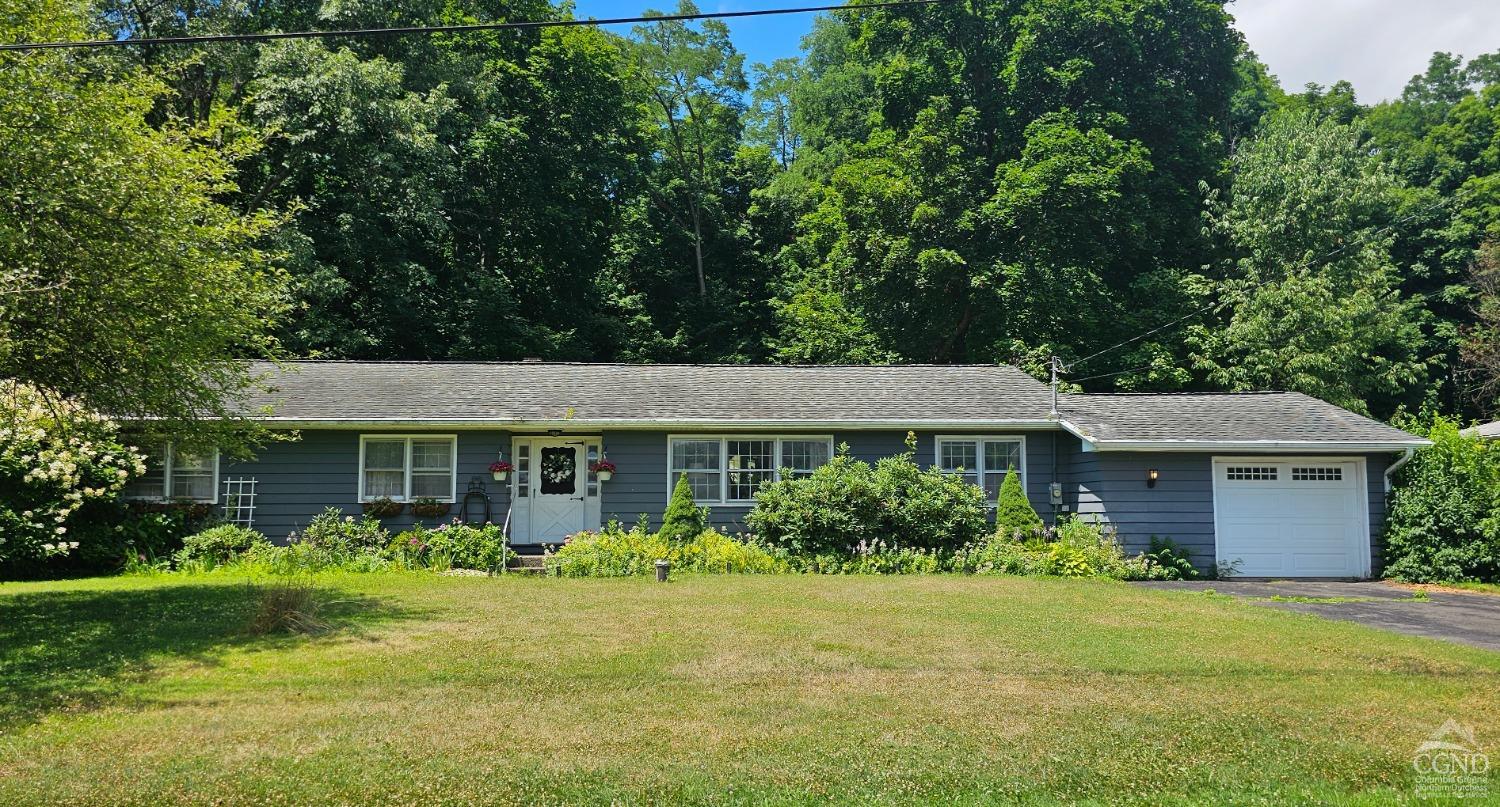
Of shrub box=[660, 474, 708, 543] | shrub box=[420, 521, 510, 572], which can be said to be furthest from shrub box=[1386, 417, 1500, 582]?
shrub box=[420, 521, 510, 572]

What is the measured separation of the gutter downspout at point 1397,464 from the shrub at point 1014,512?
5.78m

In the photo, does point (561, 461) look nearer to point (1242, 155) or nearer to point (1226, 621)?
point (1226, 621)

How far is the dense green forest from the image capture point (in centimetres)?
2486

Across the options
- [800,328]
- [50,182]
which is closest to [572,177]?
[800,328]

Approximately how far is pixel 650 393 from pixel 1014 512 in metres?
6.98

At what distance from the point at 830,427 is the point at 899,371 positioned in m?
3.83

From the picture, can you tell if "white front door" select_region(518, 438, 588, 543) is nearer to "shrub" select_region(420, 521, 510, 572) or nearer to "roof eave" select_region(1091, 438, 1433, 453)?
"shrub" select_region(420, 521, 510, 572)

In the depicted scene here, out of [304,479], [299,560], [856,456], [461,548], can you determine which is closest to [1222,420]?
[856,456]

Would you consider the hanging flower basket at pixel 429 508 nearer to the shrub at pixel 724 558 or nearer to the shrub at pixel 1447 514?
the shrub at pixel 724 558

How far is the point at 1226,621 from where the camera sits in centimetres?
1052

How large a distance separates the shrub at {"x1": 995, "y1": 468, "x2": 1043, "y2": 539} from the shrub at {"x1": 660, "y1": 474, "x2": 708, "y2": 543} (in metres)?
5.08

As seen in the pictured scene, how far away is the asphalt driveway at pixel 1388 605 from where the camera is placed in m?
10.3

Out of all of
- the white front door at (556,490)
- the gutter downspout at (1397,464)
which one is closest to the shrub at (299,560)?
the white front door at (556,490)

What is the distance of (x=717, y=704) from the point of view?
22.6 feet
